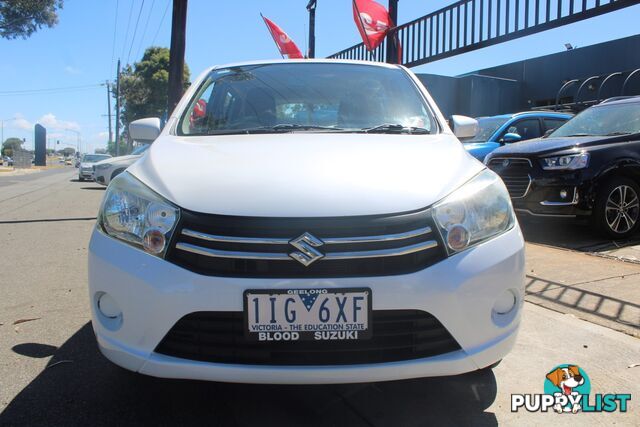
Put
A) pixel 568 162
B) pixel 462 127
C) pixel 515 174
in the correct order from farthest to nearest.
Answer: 1. pixel 515 174
2. pixel 568 162
3. pixel 462 127

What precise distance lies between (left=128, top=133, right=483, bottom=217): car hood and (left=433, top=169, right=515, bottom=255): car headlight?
50mm

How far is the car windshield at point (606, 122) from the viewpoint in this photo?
254 inches

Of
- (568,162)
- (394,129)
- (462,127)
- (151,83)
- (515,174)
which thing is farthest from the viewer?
(151,83)

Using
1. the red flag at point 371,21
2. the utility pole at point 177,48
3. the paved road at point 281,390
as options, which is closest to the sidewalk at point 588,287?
the paved road at point 281,390

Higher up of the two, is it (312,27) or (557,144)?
(312,27)

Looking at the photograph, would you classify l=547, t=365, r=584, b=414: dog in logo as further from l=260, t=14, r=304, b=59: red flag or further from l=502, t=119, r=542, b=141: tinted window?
l=260, t=14, r=304, b=59: red flag

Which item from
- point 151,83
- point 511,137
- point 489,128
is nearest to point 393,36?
point 489,128

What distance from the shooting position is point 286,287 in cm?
189

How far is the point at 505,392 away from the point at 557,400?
0.24 m

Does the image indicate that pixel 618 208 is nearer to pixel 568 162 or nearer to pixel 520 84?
pixel 568 162

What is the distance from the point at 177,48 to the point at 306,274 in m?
8.74

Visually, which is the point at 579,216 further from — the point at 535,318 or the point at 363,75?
the point at 363,75

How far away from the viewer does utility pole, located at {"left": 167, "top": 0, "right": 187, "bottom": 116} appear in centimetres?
948

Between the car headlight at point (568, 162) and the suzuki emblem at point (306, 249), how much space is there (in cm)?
496
